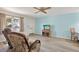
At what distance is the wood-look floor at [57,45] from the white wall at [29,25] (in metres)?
0.12

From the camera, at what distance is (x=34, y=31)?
1.95m

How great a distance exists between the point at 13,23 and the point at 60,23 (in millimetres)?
908

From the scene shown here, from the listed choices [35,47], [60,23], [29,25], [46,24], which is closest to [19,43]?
[35,47]

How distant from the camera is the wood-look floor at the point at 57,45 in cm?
185

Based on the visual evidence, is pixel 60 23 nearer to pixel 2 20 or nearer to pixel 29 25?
pixel 29 25

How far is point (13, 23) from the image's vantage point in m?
1.92

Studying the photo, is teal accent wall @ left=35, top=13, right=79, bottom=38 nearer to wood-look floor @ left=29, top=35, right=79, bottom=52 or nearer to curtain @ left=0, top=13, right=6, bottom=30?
wood-look floor @ left=29, top=35, right=79, bottom=52

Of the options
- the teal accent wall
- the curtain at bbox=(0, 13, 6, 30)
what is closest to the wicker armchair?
the curtain at bbox=(0, 13, 6, 30)

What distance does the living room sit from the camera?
1.86 m

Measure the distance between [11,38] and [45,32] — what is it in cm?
65

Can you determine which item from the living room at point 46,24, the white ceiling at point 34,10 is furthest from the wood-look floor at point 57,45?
the white ceiling at point 34,10

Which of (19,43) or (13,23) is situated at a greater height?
(13,23)

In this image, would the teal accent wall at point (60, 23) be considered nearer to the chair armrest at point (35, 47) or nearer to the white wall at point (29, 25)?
the white wall at point (29, 25)
